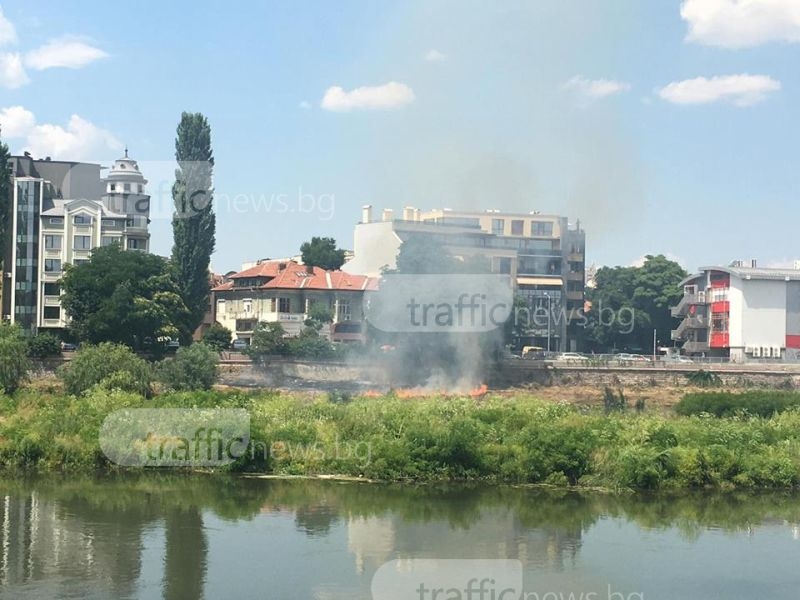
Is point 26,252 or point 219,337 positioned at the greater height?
point 26,252

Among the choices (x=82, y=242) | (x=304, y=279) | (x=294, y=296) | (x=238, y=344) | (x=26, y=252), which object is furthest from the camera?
(x=304, y=279)

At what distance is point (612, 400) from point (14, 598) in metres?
34.5

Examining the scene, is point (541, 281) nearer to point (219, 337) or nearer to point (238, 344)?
point (238, 344)

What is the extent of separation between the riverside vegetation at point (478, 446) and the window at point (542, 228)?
40689mm

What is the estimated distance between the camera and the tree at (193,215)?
49.6 metres

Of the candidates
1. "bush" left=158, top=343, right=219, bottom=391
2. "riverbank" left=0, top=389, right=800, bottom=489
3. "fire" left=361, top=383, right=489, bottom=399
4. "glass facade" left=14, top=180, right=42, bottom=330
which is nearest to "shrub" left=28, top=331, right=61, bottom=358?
"bush" left=158, top=343, right=219, bottom=391

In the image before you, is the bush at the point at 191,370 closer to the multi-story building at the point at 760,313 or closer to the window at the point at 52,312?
the window at the point at 52,312

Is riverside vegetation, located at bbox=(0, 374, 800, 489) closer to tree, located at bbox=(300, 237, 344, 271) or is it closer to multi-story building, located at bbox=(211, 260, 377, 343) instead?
multi-story building, located at bbox=(211, 260, 377, 343)

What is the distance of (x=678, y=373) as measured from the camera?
49.7 meters

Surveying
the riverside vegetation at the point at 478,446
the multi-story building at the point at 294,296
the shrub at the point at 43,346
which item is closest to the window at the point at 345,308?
the multi-story building at the point at 294,296

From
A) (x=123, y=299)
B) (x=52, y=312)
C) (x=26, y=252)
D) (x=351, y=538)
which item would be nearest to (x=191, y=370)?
(x=123, y=299)

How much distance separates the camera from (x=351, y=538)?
21.5m

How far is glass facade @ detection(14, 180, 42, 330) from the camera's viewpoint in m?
55.1

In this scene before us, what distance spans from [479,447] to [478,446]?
35 mm
